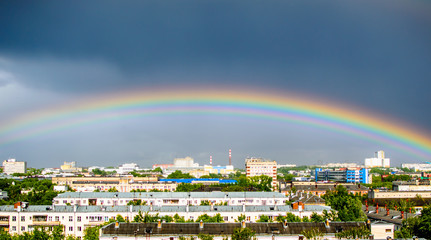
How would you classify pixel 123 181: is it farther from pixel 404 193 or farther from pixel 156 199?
pixel 404 193

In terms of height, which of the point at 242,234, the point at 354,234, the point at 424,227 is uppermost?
the point at 242,234

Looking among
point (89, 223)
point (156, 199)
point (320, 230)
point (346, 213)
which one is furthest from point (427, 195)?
point (89, 223)

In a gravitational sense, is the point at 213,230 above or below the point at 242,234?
below

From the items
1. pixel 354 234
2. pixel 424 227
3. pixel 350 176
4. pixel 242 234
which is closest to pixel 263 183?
pixel 424 227

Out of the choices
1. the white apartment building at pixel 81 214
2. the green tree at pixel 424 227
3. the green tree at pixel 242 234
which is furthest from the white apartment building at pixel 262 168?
the green tree at pixel 242 234

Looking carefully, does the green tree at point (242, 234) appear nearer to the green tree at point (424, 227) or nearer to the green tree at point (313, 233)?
the green tree at point (313, 233)

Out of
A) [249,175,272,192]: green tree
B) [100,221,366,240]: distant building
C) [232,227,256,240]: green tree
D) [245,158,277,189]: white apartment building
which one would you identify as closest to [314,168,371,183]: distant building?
[245,158,277,189]: white apartment building

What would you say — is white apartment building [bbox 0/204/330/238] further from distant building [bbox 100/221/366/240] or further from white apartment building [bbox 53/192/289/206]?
distant building [bbox 100/221/366/240]

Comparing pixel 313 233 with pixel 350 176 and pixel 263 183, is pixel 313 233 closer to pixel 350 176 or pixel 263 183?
pixel 263 183
